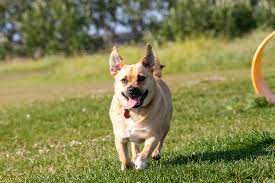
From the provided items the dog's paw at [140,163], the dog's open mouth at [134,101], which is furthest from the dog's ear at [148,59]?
the dog's paw at [140,163]

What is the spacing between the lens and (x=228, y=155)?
7.44m

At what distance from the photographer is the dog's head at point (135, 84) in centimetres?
693

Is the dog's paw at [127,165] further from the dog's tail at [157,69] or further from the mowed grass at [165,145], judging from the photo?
the dog's tail at [157,69]

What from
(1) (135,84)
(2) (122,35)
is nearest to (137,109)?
(1) (135,84)

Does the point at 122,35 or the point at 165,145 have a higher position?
the point at 165,145

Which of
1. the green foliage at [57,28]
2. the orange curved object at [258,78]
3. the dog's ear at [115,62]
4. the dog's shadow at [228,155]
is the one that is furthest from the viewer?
the green foliage at [57,28]

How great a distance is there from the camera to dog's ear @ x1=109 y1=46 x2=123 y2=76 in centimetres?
732

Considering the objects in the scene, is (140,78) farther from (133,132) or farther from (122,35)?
(122,35)

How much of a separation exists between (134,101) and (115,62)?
615 millimetres

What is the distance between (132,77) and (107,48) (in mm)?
46756

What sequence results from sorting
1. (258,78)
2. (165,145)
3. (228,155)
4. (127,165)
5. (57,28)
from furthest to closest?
(57,28)
(258,78)
(165,145)
(228,155)
(127,165)

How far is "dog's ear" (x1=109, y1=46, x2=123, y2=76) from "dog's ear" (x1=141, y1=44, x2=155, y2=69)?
10.0 inches

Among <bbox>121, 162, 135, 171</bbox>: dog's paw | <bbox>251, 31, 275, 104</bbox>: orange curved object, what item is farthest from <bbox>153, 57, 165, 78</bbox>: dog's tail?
<bbox>251, 31, 275, 104</bbox>: orange curved object

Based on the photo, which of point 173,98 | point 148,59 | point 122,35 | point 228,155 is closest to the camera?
point 148,59
